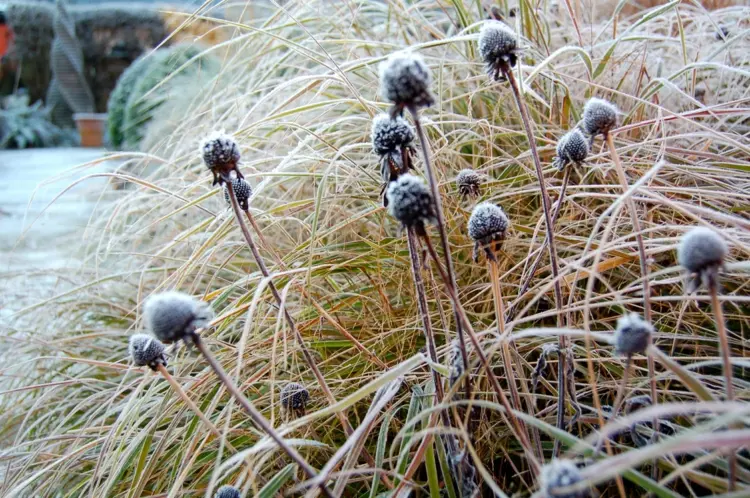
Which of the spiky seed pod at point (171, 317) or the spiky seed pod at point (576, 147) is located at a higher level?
the spiky seed pod at point (576, 147)

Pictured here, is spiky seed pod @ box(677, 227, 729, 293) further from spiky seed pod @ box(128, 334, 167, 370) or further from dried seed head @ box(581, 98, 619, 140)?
spiky seed pod @ box(128, 334, 167, 370)

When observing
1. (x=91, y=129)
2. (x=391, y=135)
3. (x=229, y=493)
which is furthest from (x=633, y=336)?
(x=91, y=129)

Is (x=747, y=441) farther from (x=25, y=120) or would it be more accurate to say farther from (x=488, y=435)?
(x=25, y=120)

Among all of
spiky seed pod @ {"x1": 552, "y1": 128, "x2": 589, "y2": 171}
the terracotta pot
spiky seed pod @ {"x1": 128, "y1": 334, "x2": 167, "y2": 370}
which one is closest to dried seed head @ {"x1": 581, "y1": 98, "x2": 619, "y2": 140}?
spiky seed pod @ {"x1": 552, "y1": 128, "x2": 589, "y2": 171}

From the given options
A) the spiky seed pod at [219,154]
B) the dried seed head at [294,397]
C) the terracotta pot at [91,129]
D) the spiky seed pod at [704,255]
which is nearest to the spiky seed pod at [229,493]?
the dried seed head at [294,397]

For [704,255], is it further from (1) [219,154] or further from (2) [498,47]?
(1) [219,154]

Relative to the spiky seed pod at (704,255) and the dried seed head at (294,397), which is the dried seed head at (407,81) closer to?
the spiky seed pod at (704,255)

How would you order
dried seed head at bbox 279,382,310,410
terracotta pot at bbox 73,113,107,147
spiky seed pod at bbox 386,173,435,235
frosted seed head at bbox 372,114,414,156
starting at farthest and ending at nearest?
terracotta pot at bbox 73,113,107,147, dried seed head at bbox 279,382,310,410, frosted seed head at bbox 372,114,414,156, spiky seed pod at bbox 386,173,435,235
